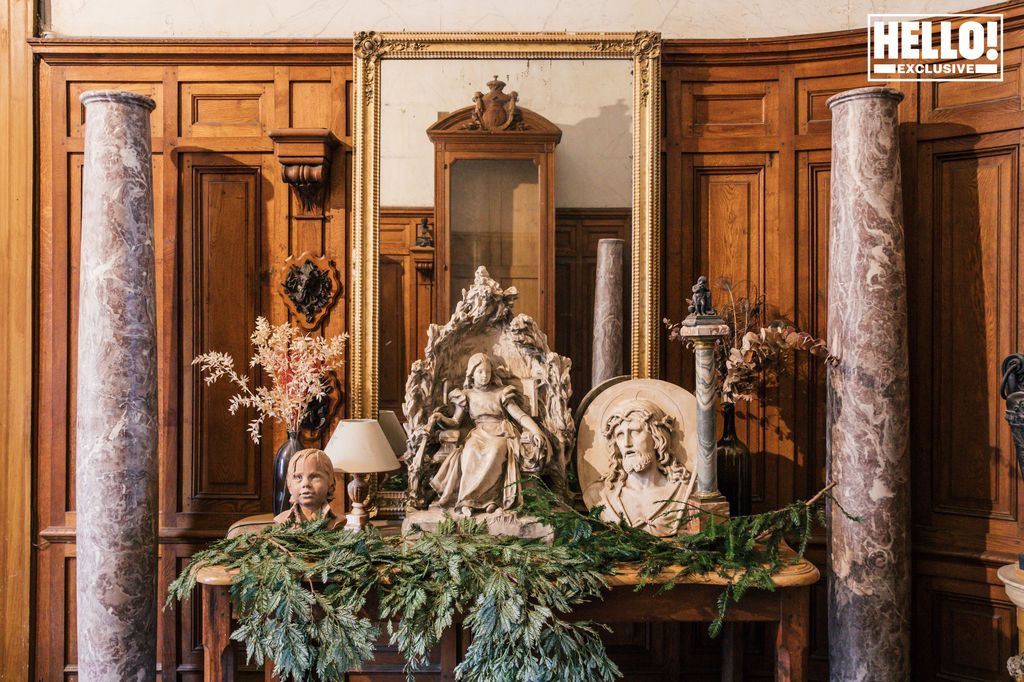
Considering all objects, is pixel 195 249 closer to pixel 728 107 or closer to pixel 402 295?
pixel 402 295

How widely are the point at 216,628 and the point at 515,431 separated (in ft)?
4.50

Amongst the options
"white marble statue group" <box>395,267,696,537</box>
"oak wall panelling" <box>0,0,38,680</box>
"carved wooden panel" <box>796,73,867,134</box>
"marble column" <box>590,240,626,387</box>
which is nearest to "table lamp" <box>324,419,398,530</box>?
"white marble statue group" <box>395,267,696,537</box>

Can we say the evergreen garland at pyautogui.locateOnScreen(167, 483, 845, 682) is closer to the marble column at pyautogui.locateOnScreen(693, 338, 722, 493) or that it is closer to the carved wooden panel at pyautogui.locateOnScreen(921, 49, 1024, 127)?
the marble column at pyautogui.locateOnScreen(693, 338, 722, 493)

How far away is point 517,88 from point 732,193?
1178 millimetres

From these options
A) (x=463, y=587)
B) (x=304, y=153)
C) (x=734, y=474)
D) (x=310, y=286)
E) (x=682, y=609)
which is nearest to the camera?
(x=463, y=587)

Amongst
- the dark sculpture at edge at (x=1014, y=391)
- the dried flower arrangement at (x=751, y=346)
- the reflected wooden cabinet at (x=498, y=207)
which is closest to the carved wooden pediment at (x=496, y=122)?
the reflected wooden cabinet at (x=498, y=207)

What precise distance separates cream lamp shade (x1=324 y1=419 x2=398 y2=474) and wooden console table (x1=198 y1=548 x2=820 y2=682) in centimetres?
64

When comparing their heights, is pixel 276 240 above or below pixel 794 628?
above

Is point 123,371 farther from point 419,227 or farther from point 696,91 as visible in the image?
point 696,91

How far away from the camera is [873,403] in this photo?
3391mm

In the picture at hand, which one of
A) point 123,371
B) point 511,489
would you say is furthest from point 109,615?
point 511,489

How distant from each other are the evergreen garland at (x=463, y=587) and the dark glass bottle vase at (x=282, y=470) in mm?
524

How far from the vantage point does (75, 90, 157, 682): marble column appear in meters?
3.41

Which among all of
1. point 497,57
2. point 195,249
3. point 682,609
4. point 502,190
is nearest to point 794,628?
point 682,609
